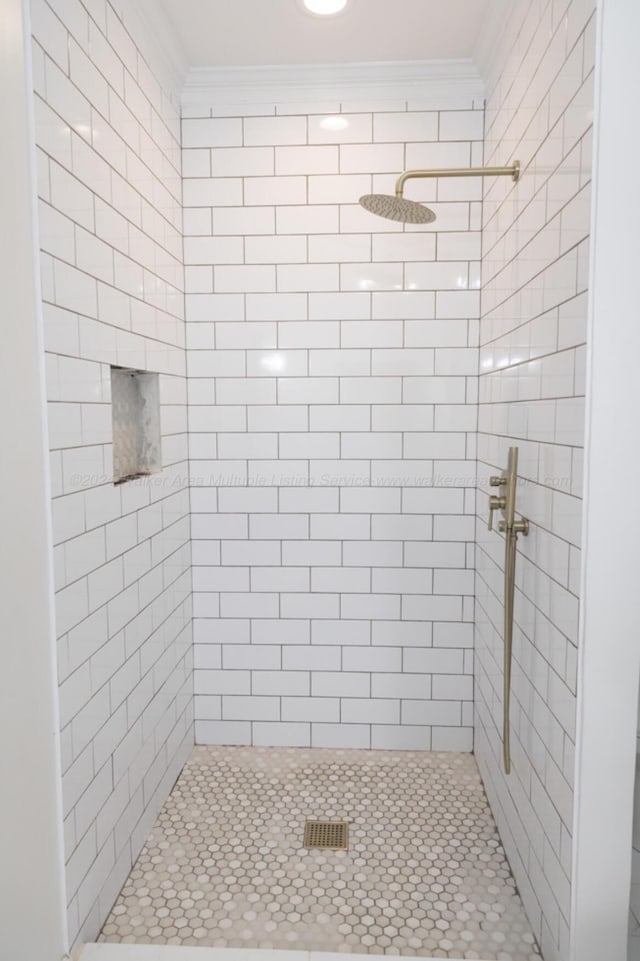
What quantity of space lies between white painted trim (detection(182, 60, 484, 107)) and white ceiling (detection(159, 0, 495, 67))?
3 cm

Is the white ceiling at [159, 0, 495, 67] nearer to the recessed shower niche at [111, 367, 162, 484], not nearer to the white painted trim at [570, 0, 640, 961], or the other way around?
the white painted trim at [570, 0, 640, 961]

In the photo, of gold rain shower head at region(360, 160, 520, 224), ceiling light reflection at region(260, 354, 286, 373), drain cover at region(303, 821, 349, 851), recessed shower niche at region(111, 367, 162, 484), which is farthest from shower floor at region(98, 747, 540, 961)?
gold rain shower head at region(360, 160, 520, 224)

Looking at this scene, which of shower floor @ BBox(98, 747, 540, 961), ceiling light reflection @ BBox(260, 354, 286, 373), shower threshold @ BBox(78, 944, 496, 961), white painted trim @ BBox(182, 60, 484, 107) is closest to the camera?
shower threshold @ BBox(78, 944, 496, 961)

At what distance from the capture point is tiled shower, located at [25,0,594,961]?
1642 millimetres

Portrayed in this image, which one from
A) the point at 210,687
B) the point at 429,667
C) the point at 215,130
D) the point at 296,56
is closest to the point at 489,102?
the point at 296,56

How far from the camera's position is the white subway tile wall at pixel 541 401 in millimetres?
1266

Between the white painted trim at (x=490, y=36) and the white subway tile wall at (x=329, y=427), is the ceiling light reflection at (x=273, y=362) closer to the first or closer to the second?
the white subway tile wall at (x=329, y=427)

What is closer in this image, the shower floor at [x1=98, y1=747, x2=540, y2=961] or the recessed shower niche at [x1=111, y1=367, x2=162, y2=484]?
the shower floor at [x1=98, y1=747, x2=540, y2=961]

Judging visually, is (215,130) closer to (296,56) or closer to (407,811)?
(296,56)

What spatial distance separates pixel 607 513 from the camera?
1202 millimetres

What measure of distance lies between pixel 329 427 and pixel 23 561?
1328mm

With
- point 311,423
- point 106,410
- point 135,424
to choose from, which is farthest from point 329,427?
point 106,410

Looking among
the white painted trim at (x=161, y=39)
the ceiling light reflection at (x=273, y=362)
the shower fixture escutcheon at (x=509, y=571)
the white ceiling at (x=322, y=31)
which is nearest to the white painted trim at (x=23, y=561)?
the white painted trim at (x=161, y=39)

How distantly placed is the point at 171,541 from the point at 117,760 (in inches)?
28.4
